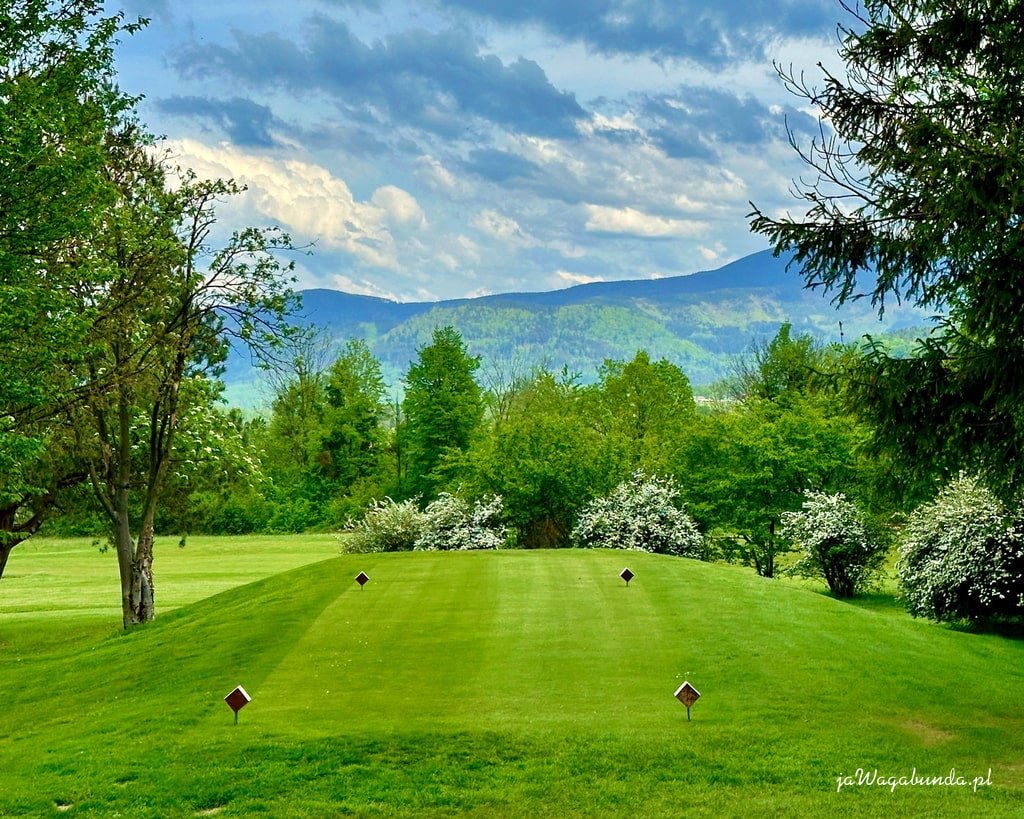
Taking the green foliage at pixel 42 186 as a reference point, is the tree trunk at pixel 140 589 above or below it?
below

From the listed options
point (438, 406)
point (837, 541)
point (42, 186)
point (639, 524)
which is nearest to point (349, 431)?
point (438, 406)

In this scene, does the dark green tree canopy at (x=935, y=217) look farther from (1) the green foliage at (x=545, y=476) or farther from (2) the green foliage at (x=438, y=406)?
(2) the green foliage at (x=438, y=406)

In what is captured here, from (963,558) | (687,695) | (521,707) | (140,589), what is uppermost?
(963,558)

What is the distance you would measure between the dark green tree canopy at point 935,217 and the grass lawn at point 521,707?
413 cm

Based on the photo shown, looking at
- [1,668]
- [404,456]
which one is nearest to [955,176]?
[1,668]

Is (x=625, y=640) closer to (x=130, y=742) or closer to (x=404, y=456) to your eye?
(x=130, y=742)

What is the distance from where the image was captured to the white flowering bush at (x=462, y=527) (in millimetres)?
32125

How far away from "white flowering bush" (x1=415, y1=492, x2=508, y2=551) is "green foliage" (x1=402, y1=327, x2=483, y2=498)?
1050 inches

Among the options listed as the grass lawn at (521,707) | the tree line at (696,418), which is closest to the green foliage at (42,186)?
the tree line at (696,418)

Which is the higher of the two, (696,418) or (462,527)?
(696,418)

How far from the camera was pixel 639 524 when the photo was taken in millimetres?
31953

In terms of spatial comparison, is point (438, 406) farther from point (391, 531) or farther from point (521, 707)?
point (521, 707)

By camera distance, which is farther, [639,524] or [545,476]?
[545,476]

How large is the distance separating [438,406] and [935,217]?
164 feet
